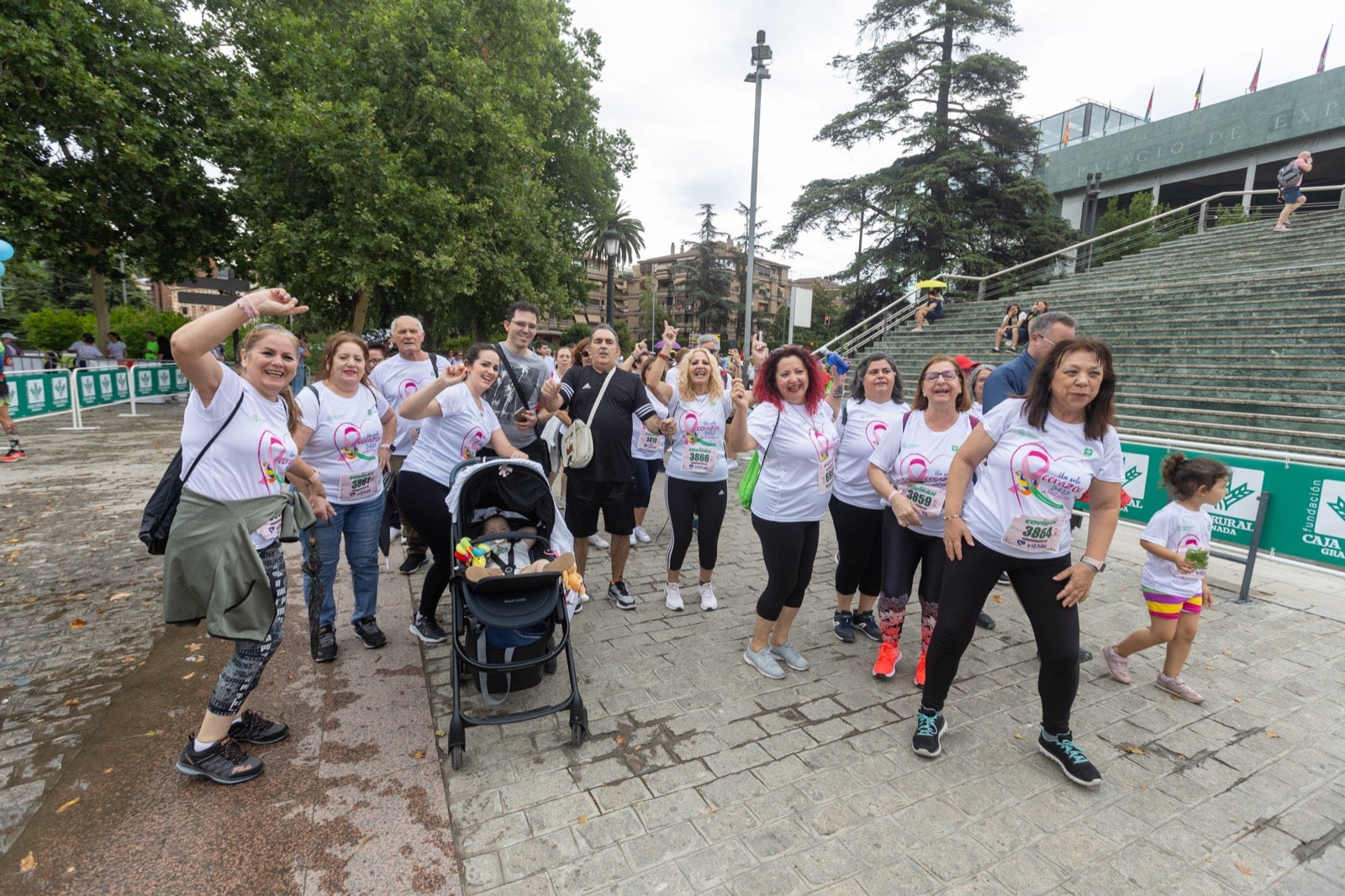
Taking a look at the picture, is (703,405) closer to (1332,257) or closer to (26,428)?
(26,428)

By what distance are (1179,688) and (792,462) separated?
261cm

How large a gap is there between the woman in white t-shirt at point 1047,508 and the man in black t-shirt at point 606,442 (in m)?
2.37

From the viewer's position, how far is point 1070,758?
9.33 feet

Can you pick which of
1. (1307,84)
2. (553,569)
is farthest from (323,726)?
(1307,84)

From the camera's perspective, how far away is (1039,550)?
8.83 feet

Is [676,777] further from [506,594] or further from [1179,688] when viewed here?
[1179,688]

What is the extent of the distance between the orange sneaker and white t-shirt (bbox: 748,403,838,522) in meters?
0.94

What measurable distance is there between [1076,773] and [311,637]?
4.15 m

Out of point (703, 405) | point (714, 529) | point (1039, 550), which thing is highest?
point (703, 405)

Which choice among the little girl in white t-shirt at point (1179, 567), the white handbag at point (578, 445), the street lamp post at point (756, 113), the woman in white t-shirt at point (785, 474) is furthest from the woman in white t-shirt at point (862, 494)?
the street lamp post at point (756, 113)

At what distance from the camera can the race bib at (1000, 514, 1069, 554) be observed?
266 centimetres

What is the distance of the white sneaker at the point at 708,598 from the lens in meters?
4.75

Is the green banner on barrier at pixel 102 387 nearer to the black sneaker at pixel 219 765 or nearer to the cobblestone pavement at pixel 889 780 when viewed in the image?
the black sneaker at pixel 219 765

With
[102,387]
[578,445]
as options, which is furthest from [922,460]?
[102,387]
